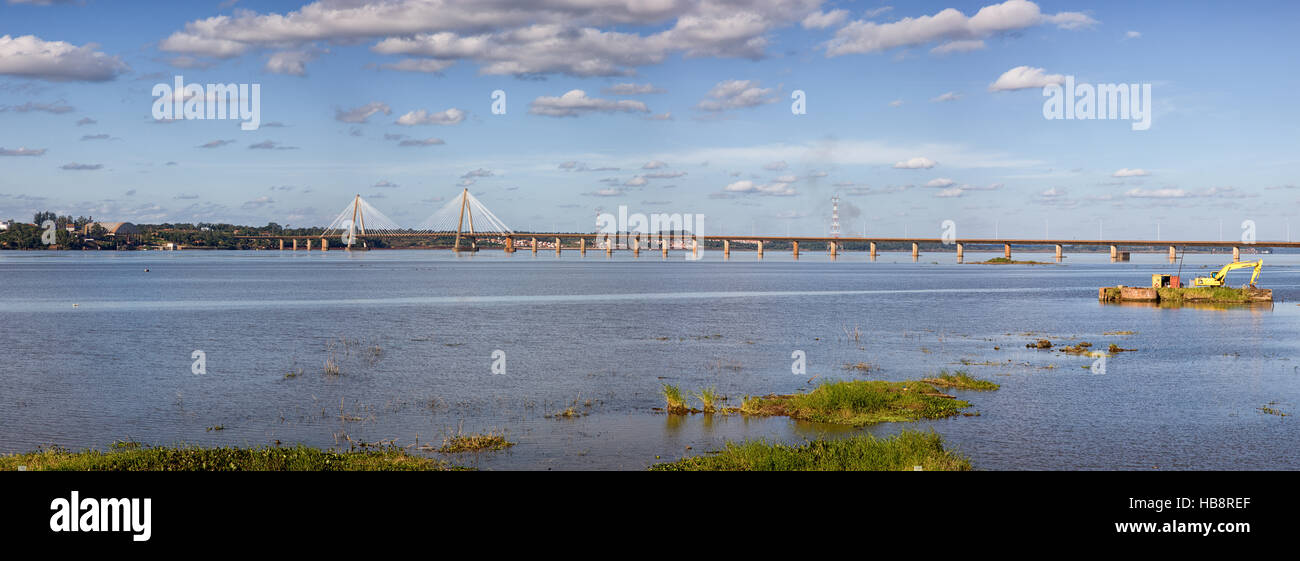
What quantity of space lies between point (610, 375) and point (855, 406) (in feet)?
37.1

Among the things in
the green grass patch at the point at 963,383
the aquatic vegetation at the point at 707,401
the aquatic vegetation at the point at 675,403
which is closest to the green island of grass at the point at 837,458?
the aquatic vegetation at the point at 675,403

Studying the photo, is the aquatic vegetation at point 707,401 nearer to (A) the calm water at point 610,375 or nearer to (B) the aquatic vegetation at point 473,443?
(A) the calm water at point 610,375

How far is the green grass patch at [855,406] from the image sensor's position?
27219 millimetres

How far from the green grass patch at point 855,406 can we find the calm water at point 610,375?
3.09ft

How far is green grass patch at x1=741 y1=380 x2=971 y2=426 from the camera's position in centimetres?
2722

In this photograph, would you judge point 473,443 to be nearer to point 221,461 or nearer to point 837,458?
point 221,461

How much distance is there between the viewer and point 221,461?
19062 mm

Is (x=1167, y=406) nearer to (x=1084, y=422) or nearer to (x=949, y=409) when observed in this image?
(x=1084, y=422)

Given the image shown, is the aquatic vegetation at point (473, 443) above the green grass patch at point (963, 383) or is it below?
below

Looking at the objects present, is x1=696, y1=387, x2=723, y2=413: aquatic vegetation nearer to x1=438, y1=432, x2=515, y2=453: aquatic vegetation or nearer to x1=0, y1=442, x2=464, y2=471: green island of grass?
x1=438, y1=432, x2=515, y2=453: aquatic vegetation

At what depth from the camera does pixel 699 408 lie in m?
28.8

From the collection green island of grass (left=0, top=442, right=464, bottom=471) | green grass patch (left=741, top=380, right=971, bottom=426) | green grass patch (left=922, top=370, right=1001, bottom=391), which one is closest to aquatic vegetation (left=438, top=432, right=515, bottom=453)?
green island of grass (left=0, top=442, right=464, bottom=471)
